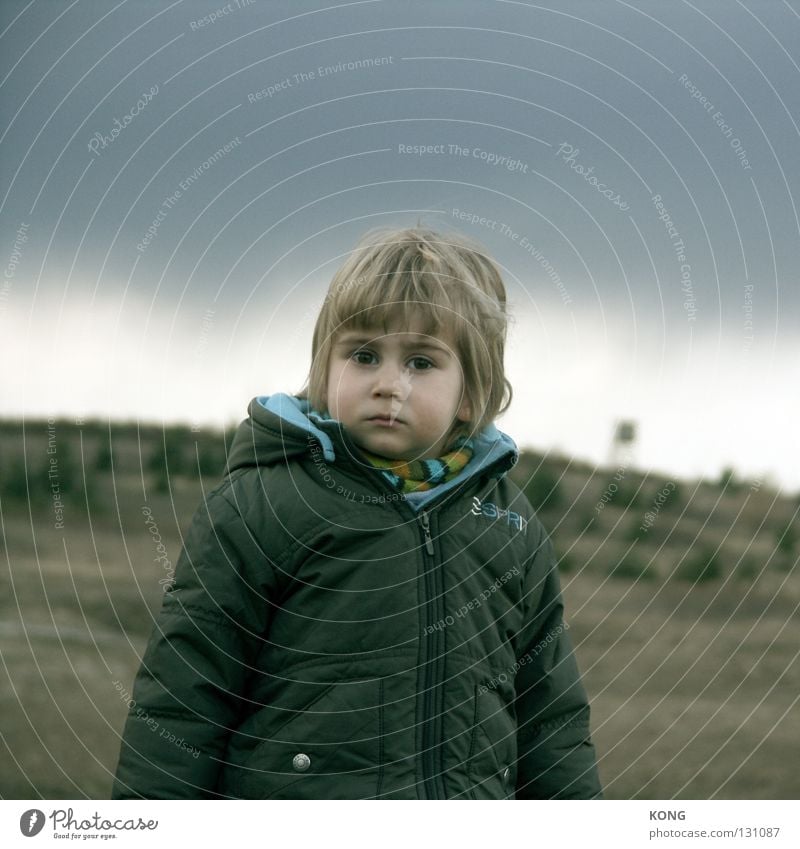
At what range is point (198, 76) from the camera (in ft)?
4.99

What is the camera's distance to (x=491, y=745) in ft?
3.99

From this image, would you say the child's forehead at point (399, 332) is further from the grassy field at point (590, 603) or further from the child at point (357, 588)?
the grassy field at point (590, 603)

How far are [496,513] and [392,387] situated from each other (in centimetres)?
19

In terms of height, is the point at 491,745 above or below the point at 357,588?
below

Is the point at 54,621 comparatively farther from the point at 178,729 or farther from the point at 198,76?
the point at 198,76

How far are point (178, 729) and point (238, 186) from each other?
2.39 feet
